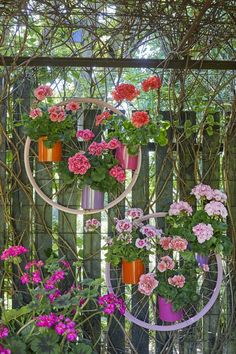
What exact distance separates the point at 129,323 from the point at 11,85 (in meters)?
1.39

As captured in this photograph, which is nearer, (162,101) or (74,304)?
(74,304)

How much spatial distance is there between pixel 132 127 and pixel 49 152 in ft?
1.34

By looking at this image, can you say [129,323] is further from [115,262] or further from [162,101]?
[162,101]

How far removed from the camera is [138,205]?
107 inches

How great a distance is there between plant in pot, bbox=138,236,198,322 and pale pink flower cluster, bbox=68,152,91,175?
1.68 ft

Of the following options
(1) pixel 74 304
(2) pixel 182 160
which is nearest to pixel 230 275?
(2) pixel 182 160

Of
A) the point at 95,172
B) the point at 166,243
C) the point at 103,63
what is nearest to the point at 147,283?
the point at 166,243

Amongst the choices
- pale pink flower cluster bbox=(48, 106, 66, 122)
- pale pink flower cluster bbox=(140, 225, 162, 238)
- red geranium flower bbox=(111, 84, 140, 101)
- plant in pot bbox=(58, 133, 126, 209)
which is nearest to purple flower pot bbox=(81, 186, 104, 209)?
plant in pot bbox=(58, 133, 126, 209)

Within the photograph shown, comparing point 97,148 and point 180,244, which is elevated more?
point 97,148

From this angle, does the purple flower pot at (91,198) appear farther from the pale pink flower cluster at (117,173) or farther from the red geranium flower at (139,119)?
the red geranium flower at (139,119)

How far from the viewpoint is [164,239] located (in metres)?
2.47

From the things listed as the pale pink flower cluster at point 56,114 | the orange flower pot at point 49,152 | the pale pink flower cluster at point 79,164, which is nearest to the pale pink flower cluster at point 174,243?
the pale pink flower cluster at point 79,164

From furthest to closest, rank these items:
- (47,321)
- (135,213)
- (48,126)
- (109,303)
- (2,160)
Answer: (2,160) → (135,213) → (48,126) → (109,303) → (47,321)

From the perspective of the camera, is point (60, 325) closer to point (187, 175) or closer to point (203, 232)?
point (203, 232)
